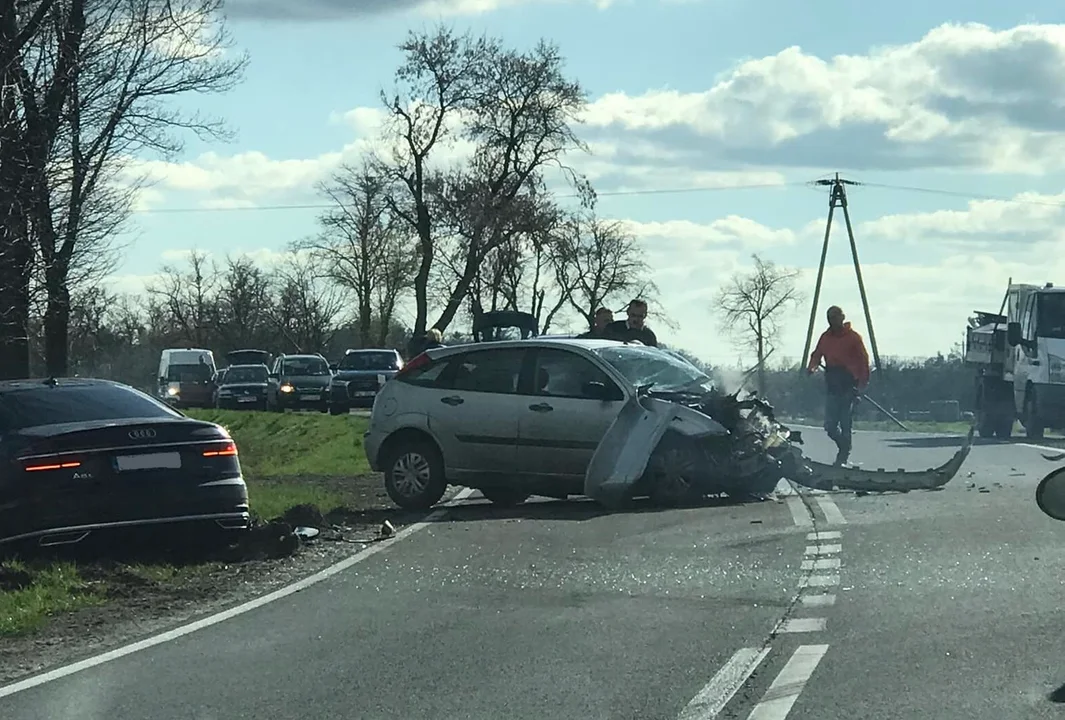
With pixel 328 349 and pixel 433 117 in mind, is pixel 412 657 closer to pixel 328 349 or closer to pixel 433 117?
pixel 433 117

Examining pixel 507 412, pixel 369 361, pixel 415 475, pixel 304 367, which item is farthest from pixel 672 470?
pixel 304 367

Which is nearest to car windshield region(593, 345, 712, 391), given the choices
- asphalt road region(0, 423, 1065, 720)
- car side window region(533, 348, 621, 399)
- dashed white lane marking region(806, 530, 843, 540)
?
car side window region(533, 348, 621, 399)

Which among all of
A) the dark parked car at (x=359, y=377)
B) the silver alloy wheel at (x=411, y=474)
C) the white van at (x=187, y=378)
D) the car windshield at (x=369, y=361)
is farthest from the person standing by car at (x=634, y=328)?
the white van at (x=187, y=378)

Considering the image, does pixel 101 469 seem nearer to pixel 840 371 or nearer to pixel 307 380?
pixel 840 371

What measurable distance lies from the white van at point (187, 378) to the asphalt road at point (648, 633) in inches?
1759

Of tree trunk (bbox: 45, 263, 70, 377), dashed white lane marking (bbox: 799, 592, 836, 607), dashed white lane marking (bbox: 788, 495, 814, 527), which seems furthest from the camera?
tree trunk (bbox: 45, 263, 70, 377)

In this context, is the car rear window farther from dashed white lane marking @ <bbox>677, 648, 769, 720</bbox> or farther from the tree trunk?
the tree trunk

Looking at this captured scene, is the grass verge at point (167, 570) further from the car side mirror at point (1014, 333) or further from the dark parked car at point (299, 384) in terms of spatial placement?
the dark parked car at point (299, 384)

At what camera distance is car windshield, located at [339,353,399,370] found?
49875 mm

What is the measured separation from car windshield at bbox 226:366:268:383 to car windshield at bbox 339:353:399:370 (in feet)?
17.6

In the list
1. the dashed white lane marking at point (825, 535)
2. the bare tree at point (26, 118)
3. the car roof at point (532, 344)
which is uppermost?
the bare tree at point (26, 118)

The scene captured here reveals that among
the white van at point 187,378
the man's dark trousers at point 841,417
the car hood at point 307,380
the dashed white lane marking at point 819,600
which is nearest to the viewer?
the dashed white lane marking at point 819,600

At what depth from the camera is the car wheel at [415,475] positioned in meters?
16.2

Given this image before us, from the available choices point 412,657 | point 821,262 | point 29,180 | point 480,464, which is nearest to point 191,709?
point 412,657
